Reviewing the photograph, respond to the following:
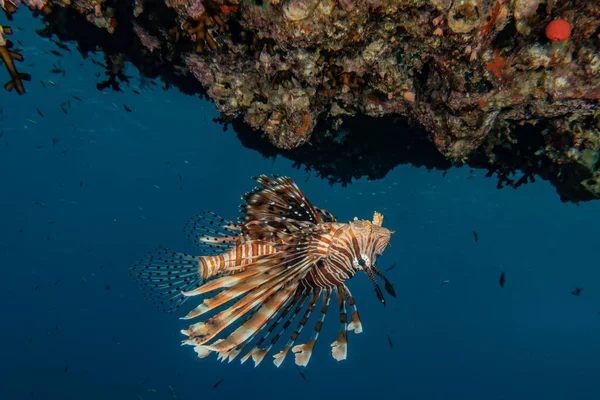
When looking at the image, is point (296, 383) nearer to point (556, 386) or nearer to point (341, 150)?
point (556, 386)

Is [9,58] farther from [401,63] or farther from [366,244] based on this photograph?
[401,63]

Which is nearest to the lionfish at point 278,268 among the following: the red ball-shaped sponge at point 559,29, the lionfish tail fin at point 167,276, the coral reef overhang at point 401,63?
the lionfish tail fin at point 167,276

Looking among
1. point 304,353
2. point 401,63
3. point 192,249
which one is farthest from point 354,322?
point 192,249

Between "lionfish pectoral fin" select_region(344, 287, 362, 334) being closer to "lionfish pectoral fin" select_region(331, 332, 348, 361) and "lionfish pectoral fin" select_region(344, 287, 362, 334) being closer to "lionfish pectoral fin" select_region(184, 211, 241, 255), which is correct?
"lionfish pectoral fin" select_region(331, 332, 348, 361)

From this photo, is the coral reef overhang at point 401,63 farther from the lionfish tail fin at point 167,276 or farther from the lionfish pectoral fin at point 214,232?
the lionfish tail fin at point 167,276

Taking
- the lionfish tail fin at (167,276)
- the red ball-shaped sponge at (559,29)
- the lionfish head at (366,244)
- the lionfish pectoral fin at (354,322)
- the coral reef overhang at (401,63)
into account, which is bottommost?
the lionfish pectoral fin at (354,322)

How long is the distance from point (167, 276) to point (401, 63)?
3661 millimetres

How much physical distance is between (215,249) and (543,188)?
60.7 feet

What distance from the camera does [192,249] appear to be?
34.8 metres

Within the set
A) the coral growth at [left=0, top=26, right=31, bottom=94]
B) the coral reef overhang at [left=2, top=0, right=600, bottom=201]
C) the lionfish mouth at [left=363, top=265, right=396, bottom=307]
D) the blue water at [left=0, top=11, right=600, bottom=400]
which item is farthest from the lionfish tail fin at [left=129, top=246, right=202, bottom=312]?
the blue water at [left=0, top=11, right=600, bottom=400]

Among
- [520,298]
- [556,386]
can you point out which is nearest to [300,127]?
[520,298]

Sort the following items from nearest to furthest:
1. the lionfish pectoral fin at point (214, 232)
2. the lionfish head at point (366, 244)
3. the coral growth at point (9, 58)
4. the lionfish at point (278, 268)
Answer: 1. the coral growth at point (9, 58)
2. the lionfish at point (278, 268)
3. the lionfish head at point (366, 244)
4. the lionfish pectoral fin at point (214, 232)

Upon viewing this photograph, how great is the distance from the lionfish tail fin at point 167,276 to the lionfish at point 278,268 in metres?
0.23

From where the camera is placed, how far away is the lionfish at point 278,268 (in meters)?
2.94
